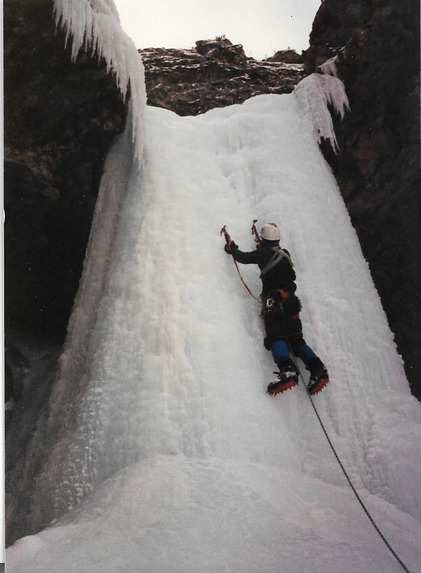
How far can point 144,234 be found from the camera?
11.6 ft

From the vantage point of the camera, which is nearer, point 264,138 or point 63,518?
point 63,518

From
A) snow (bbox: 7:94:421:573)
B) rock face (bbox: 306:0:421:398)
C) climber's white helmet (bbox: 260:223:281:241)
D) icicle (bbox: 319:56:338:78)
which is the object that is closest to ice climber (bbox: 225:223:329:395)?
climber's white helmet (bbox: 260:223:281:241)

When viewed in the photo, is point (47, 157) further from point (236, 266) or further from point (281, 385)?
point (281, 385)

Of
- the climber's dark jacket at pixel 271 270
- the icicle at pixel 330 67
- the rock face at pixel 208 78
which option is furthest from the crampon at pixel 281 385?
the rock face at pixel 208 78

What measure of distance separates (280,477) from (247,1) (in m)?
3.61

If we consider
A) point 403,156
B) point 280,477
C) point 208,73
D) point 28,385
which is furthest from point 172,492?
point 208,73

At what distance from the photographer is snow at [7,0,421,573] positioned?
2.19m

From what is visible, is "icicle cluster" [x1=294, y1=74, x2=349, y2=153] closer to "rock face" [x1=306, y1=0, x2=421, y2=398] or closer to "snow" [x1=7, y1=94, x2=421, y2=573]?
"rock face" [x1=306, y1=0, x2=421, y2=398]

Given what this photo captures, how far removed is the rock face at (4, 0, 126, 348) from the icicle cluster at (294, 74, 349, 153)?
1.86 metres

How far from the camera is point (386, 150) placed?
4484 millimetres

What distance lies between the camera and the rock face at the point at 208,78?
6.05 m

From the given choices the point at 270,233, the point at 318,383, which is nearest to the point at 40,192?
the point at 270,233

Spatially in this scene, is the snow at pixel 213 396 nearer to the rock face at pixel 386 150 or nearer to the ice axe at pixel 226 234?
the ice axe at pixel 226 234

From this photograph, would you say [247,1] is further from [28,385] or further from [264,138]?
[28,385]
